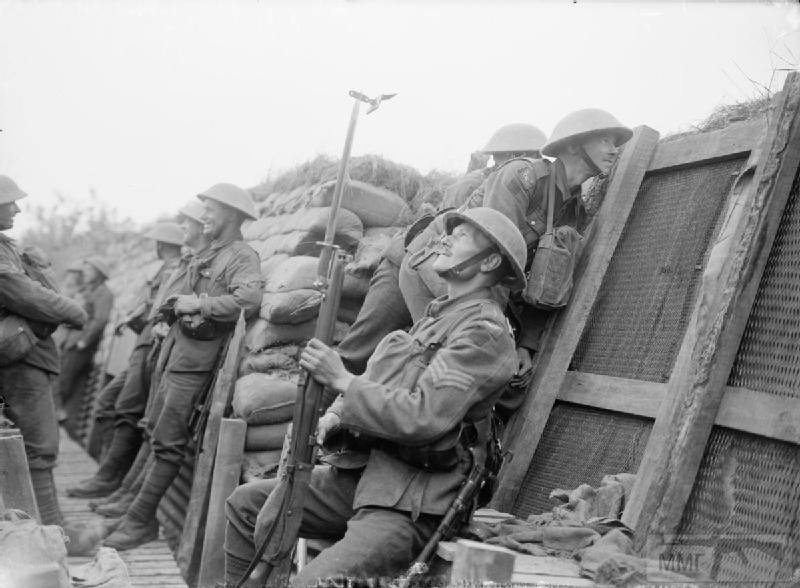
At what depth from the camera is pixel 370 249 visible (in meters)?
6.21

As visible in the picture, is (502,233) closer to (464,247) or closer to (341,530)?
(464,247)

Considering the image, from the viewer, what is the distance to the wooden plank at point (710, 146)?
4246 mm

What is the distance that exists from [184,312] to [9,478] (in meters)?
2.35

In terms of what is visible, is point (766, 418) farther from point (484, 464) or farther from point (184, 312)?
point (184, 312)

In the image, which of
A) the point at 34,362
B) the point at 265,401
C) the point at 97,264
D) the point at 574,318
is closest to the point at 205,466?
the point at 265,401

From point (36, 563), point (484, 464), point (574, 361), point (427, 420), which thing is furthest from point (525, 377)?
point (36, 563)

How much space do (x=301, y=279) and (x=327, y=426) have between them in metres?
2.88

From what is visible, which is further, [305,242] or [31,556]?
[305,242]

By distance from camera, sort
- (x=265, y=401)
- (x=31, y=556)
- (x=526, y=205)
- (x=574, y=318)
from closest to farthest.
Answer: (x=31, y=556) < (x=526, y=205) < (x=574, y=318) < (x=265, y=401)

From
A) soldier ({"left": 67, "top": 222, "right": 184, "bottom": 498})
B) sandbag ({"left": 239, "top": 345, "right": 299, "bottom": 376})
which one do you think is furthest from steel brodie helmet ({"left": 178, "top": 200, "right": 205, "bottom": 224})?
sandbag ({"left": 239, "top": 345, "right": 299, "bottom": 376})

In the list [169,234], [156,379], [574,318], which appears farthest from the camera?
[169,234]

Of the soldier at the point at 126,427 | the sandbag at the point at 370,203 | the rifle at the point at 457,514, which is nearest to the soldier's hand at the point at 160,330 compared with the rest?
the soldier at the point at 126,427

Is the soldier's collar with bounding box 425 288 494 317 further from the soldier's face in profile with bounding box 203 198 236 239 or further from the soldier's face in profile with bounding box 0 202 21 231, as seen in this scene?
the soldier's face in profile with bounding box 0 202 21 231

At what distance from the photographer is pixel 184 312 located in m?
6.56
